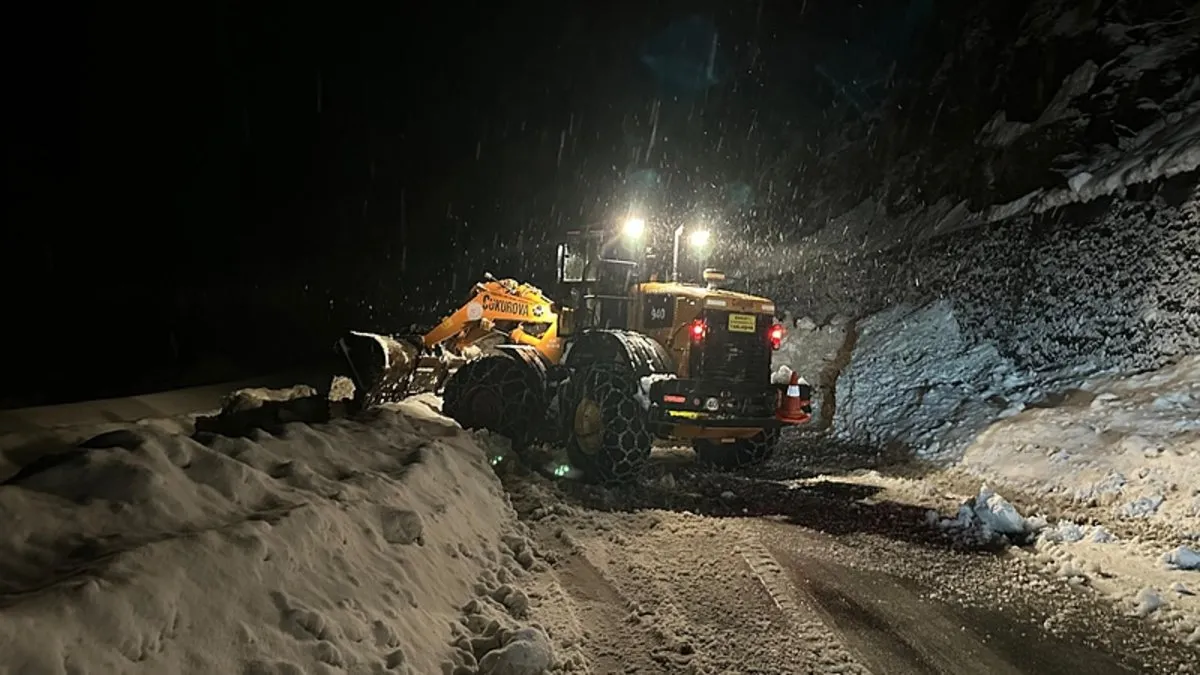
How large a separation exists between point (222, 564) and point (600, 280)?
8.06 metres

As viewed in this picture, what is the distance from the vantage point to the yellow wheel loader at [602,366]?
28.8ft

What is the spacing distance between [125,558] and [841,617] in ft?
13.9

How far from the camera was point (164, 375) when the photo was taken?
28281 mm

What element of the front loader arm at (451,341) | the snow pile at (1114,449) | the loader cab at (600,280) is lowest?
the snow pile at (1114,449)

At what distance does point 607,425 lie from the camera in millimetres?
8625

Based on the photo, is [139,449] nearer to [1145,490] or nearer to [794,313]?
[1145,490]

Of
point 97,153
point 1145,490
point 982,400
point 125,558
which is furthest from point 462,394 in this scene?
point 97,153

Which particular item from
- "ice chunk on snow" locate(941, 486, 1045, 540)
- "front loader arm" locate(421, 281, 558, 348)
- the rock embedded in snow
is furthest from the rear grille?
the rock embedded in snow

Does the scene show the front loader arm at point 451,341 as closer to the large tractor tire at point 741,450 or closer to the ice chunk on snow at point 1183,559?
the large tractor tire at point 741,450

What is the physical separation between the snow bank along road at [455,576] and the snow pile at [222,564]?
0.03ft

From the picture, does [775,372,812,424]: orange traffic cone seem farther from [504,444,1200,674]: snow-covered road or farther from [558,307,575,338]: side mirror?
[558,307,575,338]: side mirror

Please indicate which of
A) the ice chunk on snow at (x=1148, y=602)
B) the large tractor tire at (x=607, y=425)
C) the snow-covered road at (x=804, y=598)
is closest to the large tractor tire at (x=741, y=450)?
the large tractor tire at (x=607, y=425)

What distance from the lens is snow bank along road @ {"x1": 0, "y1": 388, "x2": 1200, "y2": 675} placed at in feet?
9.39

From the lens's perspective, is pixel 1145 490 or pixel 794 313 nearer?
pixel 1145 490
